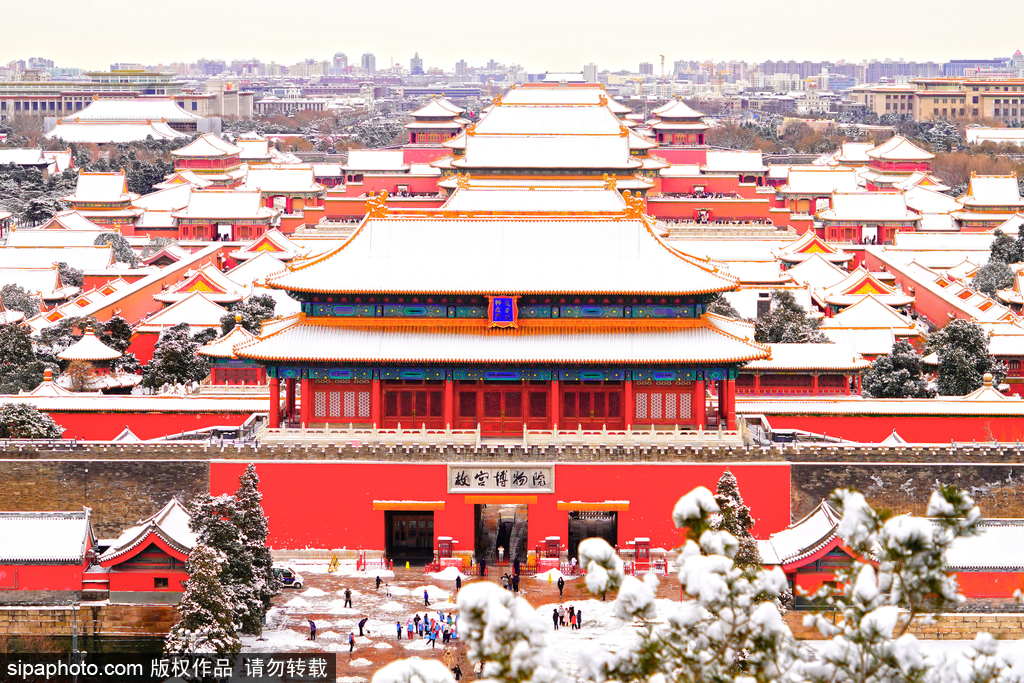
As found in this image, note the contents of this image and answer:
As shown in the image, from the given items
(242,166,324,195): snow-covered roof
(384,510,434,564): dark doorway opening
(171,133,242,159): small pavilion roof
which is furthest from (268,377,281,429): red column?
(171,133,242,159): small pavilion roof

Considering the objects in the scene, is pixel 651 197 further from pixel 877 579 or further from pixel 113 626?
pixel 877 579

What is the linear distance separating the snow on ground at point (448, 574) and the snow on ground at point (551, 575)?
65.2 inches

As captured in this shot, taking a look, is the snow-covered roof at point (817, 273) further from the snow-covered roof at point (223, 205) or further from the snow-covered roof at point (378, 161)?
the snow-covered roof at point (223, 205)

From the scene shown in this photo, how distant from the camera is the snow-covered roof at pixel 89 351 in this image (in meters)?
49.5

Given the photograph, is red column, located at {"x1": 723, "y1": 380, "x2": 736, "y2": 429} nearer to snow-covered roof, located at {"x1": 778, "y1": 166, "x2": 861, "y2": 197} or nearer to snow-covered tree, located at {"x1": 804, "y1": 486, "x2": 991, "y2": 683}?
snow-covered tree, located at {"x1": 804, "y1": 486, "x2": 991, "y2": 683}

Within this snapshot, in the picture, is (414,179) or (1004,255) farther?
(414,179)

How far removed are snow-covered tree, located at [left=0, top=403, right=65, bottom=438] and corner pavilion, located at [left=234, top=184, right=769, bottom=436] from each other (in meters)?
5.85

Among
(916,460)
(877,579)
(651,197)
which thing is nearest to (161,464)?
(916,460)

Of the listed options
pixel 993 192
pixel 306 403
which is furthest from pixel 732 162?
pixel 306 403

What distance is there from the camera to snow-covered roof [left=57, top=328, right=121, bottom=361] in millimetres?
49531

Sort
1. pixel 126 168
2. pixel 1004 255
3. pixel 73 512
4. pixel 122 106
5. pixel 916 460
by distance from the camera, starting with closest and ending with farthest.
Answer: pixel 73 512, pixel 916 460, pixel 1004 255, pixel 126 168, pixel 122 106

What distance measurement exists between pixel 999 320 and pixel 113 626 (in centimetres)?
3221

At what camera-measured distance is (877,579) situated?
16703 mm

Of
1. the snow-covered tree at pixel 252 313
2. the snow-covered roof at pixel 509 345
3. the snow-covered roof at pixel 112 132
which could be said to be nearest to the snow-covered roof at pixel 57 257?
Result: the snow-covered tree at pixel 252 313
